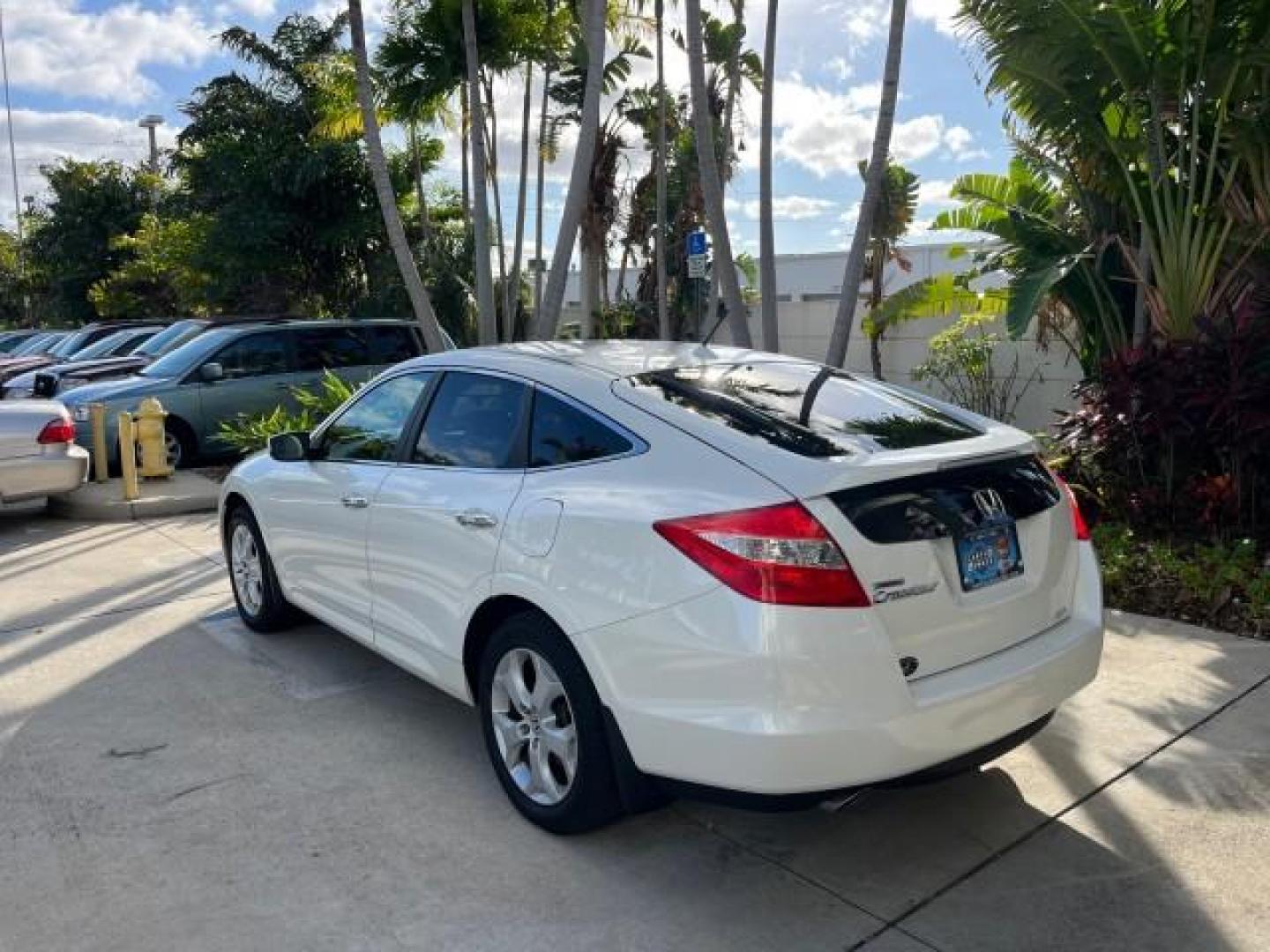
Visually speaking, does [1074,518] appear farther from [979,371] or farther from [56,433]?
[979,371]

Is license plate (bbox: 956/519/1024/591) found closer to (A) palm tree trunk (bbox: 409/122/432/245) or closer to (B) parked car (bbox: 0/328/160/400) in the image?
(B) parked car (bbox: 0/328/160/400)

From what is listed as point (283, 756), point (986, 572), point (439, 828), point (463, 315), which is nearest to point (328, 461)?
point (283, 756)

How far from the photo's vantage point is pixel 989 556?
3139mm

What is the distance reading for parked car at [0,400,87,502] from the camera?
8.14m

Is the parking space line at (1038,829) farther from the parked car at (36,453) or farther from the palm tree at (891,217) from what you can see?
the palm tree at (891,217)

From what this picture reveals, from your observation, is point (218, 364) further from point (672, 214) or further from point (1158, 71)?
point (672, 214)

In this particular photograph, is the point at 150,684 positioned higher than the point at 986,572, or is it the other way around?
the point at 986,572

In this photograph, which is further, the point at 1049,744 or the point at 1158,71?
the point at 1158,71

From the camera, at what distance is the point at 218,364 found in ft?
37.6

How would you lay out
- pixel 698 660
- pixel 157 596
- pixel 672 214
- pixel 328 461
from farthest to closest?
pixel 672 214
pixel 157 596
pixel 328 461
pixel 698 660

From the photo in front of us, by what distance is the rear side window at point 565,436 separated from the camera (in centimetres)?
341

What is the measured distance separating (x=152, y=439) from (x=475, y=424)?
7325 millimetres

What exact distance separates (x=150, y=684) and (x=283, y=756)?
4.00 ft

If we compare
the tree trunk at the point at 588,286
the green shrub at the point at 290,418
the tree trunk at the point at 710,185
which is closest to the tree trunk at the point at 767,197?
the tree trunk at the point at 710,185
